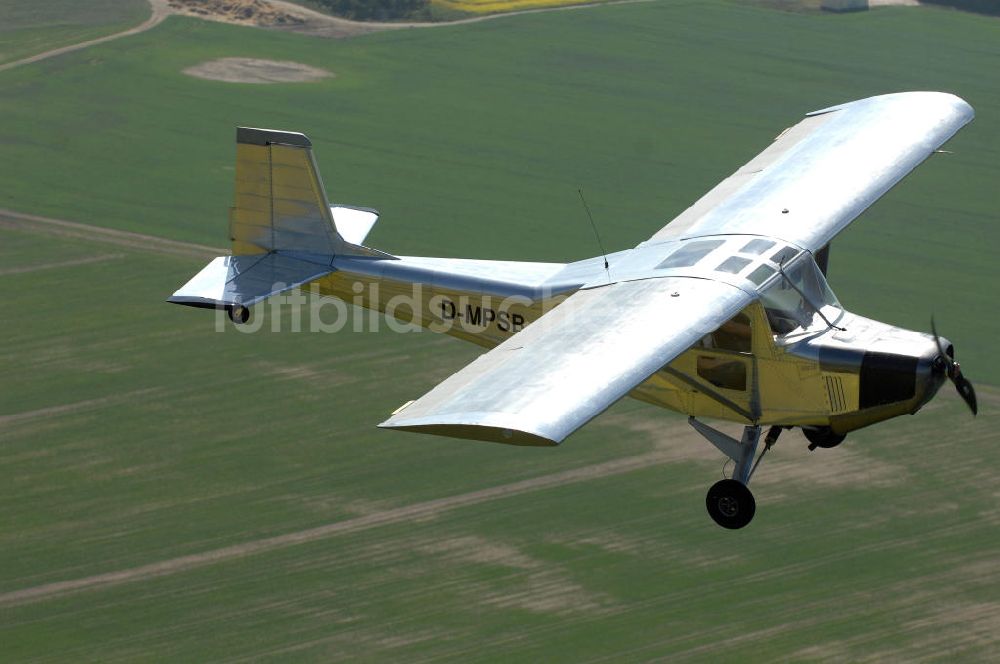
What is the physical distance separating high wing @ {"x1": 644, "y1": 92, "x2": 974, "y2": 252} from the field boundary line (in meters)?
7.50

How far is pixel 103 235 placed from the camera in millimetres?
53844

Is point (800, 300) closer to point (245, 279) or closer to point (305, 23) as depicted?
point (245, 279)

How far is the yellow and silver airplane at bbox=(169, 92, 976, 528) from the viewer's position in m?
26.5

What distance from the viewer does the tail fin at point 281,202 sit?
110 ft

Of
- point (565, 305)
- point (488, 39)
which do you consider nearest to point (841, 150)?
point (565, 305)

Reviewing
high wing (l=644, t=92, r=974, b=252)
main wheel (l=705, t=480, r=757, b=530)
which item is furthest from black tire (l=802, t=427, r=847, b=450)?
high wing (l=644, t=92, r=974, b=252)

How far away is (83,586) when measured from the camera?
120 ft

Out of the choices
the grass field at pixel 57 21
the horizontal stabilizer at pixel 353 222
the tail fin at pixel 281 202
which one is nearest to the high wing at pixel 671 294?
the horizontal stabilizer at pixel 353 222

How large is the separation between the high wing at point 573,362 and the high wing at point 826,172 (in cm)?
312

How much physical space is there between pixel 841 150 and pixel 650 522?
8489 mm

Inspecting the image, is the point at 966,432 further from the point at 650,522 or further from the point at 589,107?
the point at 589,107

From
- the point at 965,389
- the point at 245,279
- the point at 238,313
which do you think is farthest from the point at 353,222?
the point at 965,389

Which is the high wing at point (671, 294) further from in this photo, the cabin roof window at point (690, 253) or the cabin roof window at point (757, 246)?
the cabin roof window at point (757, 246)

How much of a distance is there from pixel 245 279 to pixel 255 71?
35.7m
